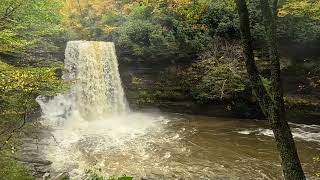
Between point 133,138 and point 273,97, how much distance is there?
9.19m

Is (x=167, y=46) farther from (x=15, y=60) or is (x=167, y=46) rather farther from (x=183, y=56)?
(x=15, y=60)

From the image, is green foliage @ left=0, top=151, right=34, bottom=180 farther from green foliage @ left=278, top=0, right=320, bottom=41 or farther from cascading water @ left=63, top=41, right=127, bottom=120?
green foliage @ left=278, top=0, right=320, bottom=41

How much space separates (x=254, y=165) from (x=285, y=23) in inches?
348

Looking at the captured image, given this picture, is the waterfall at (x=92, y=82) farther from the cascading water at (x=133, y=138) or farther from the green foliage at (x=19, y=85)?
the green foliage at (x=19, y=85)

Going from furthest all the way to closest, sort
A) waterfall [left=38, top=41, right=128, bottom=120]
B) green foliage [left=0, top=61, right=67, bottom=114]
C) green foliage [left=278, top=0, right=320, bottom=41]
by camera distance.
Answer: waterfall [left=38, top=41, right=128, bottom=120] < green foliage [left=278, top=0, right=320, bottom=41] < green foliage [left=0, top=61, right=67, bottom=114]

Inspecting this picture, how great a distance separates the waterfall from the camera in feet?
58.6

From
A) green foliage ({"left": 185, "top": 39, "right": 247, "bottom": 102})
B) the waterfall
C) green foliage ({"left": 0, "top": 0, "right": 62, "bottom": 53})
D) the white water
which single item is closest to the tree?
green foliage ({"left": 0, "top": 0, "right": 62, "bottom": 53})

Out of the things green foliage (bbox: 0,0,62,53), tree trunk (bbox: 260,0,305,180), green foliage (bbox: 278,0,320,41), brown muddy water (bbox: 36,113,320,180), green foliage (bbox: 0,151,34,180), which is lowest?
brown muddy water (bbox: 36,113,320,180)

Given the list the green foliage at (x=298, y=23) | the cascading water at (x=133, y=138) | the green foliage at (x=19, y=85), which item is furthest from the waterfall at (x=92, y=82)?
the green foliage at (x=298, y=23)

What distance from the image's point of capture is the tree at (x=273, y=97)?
5094 millimetres

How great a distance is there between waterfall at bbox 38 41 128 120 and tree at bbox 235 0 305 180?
13.5m

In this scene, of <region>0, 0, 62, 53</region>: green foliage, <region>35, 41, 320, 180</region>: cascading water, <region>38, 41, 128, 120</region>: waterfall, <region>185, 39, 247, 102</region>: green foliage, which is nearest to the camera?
<region>0, 0, 62, 53</region>: green foliage

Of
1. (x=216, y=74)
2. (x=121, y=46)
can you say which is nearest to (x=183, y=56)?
(x=216, y=74)

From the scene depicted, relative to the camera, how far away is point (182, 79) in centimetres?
1802
